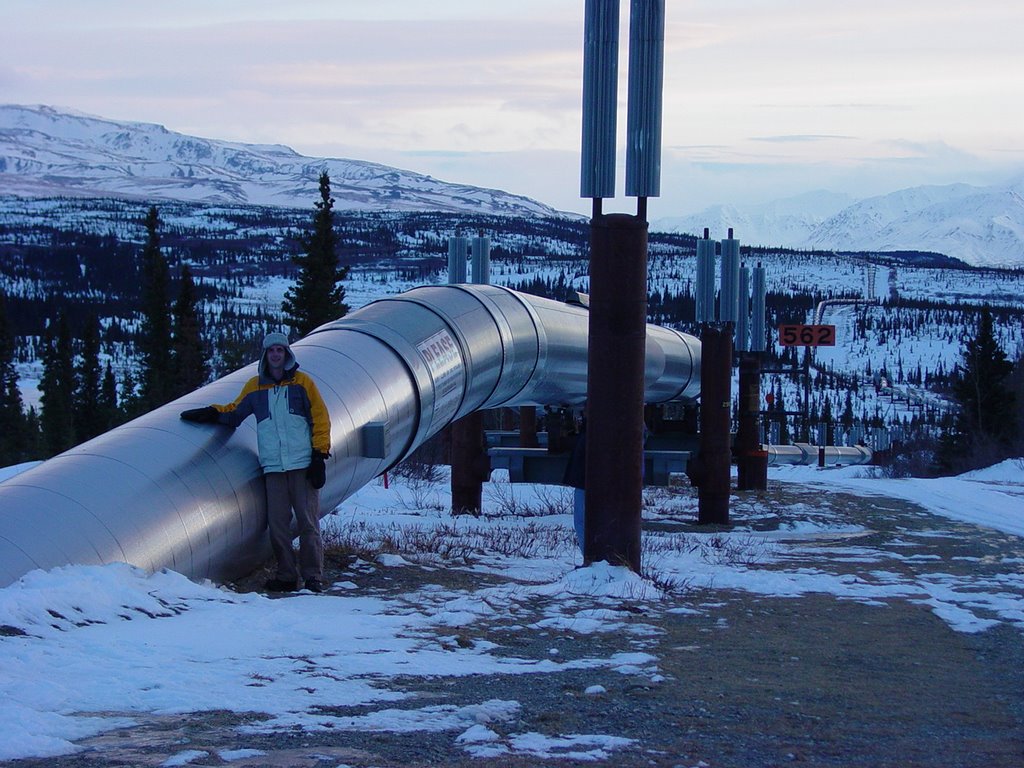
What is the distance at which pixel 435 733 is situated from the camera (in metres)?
4.91

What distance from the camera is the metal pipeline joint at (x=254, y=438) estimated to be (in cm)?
716

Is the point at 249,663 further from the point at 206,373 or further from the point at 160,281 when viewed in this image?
the point at 160,281

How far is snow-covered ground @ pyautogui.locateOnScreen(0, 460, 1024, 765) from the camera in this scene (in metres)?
4.97

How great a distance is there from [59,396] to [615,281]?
269ft

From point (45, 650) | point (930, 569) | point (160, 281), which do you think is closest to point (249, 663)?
point (45, 650)

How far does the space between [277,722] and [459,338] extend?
6.55 m

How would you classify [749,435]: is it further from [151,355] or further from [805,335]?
[151,355]

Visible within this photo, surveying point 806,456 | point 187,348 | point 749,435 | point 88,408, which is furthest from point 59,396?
point 749,435

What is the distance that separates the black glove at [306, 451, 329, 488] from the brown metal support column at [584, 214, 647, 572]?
6.55 ft

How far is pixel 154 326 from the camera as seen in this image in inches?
3009

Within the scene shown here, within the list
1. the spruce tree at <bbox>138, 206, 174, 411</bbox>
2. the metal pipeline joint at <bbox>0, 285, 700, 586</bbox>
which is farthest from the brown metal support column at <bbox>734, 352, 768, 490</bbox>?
the spruce tree at <bbox>138, 206, 174, 411</bbox>

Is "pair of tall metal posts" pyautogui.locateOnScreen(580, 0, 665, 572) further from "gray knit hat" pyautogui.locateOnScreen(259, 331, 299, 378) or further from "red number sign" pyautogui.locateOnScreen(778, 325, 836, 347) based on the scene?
"red number sign" pyautogui.locateOnScreen(778, 325, 836, 347)

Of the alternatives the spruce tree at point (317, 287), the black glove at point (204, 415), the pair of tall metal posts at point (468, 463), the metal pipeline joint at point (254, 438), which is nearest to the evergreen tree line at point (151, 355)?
the spruce tree at point (317, 287)

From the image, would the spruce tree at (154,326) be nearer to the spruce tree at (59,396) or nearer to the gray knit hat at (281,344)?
the spruce tree at (59,396)
